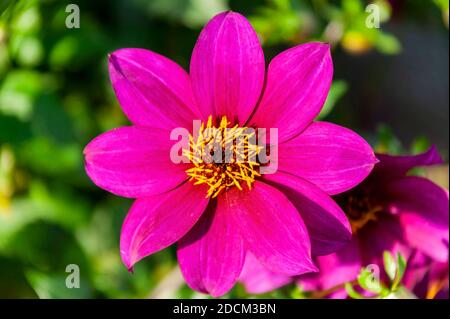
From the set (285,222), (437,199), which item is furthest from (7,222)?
(437,199)

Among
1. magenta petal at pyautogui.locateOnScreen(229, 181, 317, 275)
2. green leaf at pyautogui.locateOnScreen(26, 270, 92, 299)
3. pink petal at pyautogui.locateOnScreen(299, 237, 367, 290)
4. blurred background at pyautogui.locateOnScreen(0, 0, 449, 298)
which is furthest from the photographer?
blurred background at pyautogui.locateOnScreen(0, 0, 449, 298)

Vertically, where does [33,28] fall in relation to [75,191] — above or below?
above

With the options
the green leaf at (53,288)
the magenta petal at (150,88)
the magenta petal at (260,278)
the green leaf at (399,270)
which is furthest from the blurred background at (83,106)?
the magenta petal at (150,88)

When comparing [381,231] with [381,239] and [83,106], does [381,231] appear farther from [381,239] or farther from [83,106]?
[83,106]

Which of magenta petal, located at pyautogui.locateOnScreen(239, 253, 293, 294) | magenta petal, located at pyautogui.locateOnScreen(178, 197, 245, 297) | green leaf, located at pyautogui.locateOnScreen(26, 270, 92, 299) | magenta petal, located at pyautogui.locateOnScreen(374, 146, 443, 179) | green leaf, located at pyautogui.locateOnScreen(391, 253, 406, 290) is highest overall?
magenta petal, located at pyautogui.locateOnScreen(374, 146, 443, 179)

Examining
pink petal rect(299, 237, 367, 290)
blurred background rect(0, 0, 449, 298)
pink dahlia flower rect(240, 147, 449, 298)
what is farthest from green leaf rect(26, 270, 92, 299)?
pink petal rect(299, 237, 367, 290)

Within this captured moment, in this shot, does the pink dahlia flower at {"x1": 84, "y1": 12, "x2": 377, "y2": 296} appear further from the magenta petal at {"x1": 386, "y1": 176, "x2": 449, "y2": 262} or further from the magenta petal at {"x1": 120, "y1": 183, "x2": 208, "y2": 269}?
the magenta petal at {"x1": 386, "y1": 176, "x2": 449, "y2": 262}

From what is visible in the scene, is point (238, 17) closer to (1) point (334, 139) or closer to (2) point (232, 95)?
(2) point (232, 95)

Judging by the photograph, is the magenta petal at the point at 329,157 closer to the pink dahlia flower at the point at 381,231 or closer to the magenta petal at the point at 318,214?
the magenta petal at the point at 318,214
